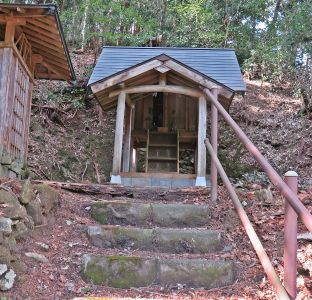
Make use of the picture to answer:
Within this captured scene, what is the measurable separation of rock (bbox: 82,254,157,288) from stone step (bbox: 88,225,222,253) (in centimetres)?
42

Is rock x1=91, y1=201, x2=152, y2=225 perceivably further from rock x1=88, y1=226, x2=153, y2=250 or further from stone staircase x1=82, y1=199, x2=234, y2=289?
rock x1=88, y1=226, x2=153, y2=250

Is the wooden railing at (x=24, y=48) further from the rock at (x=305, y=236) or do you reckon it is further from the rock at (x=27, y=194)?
the rock at (x=305, y=236)

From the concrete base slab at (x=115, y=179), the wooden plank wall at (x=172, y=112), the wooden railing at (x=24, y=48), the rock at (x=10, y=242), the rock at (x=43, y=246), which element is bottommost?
the rock at (x=43, y=246)

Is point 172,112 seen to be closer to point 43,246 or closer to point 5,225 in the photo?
point 43,246

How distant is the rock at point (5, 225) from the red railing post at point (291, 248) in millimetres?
2096

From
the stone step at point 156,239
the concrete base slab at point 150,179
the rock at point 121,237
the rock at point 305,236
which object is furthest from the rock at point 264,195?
the concrete base slab at point 150,179

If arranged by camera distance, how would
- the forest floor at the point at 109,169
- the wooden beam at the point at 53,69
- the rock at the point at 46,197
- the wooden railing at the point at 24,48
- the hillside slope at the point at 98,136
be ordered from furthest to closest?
the hillside slope at the point at 98,136
the wooden beam at the point at 53,69
the wooden railing at the point at 24,48
the rock at the point at 46,197
the forest floor at the point at 109,169

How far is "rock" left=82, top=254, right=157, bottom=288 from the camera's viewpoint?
3.27m

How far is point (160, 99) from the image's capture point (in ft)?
34.0

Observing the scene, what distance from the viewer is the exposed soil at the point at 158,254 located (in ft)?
9.92

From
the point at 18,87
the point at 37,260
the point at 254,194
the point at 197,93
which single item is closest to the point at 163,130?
the point at 197,93

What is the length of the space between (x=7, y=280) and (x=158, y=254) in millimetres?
1375

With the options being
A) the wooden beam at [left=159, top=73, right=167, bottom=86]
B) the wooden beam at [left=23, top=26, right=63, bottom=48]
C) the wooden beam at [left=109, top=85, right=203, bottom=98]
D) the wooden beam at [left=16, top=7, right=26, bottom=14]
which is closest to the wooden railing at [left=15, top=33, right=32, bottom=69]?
the wooden beam at [left=23, top=26, right=63, bottom=48]

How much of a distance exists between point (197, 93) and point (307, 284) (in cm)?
546
